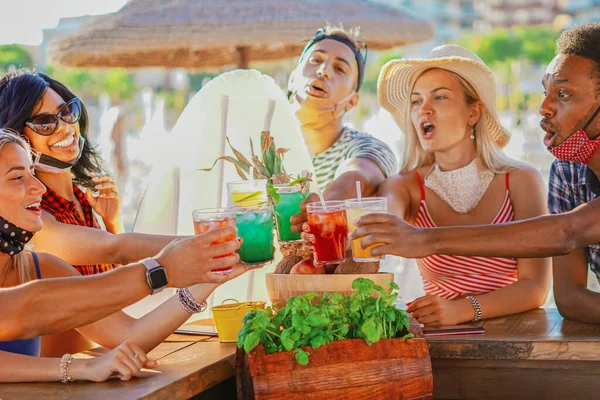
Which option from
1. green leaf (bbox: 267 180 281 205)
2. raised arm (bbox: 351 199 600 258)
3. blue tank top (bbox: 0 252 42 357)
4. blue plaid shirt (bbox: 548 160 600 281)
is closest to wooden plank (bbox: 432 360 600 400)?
raised arm (bbox: 351 199 600 258)

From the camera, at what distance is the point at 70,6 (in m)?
11.8

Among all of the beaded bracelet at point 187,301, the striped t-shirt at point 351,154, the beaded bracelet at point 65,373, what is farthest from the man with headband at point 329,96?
the beaded bracelet at point 65,373

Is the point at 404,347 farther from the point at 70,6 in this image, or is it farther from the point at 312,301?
the point at 70,6

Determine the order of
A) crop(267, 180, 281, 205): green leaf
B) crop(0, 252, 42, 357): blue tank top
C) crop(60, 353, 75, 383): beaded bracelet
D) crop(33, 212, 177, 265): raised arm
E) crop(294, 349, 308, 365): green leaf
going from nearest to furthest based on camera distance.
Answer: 1. crop(294, 349, 308, 365): green leaf
2. crop(60, 353, 75, 383): beaded bracelet
3. crop(0, 252, 42, 357): blue tank top
4. crop(267, 180, 281, 205): green leaf
5. crop(33, 212, 177, 265): raised arm

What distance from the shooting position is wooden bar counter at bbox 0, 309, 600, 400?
281 cm

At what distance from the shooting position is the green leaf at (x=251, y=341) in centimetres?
252

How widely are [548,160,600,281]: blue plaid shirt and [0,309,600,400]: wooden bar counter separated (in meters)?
0.40

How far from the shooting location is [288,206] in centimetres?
319

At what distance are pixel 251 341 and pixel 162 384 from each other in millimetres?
316

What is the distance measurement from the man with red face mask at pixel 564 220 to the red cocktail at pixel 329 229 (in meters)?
0.07

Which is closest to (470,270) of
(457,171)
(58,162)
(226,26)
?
(457,171)

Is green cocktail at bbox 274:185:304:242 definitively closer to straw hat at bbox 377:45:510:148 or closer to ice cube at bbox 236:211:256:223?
ice cube at bbox 236:211:256:223

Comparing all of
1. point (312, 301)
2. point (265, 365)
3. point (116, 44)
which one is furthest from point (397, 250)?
point (116, 44)

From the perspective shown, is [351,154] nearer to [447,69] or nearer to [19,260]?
[447,69]
